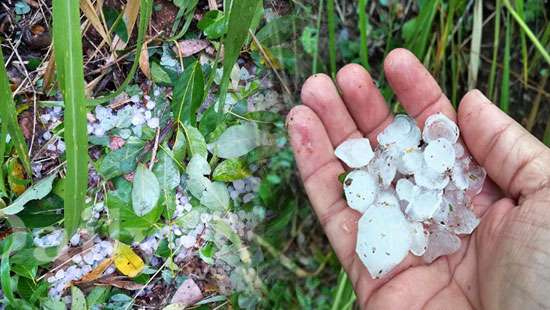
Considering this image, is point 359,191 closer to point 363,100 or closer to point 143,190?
point 363,100

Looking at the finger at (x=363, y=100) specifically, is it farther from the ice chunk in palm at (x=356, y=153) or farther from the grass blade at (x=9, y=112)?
the grass blade at (x=9, y=112)

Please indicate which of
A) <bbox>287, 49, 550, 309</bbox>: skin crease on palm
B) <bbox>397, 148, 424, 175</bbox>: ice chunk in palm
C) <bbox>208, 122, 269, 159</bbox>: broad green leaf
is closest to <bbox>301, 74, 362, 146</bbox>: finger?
<bbox>287, 49, 550, 309</bbox>: skin crease on palm

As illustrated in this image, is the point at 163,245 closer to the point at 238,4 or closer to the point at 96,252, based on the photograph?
the point at 96,252

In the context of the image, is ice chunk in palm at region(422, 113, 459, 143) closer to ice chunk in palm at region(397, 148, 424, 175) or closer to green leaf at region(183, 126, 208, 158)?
ice chunk in palm at region(397, 148, 424, 175)

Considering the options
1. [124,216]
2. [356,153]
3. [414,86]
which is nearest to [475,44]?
[414,86]

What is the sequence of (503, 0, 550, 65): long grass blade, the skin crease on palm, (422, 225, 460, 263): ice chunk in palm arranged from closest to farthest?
1. the skin crease on palm
2. (422, 225, 460, 263): ice chunk in palm
3. (503, 0, 550, 65): long grass blade

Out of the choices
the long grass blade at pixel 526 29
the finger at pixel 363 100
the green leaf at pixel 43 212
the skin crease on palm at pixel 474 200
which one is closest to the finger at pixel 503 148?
the skin crease on palm at pixel 474 200

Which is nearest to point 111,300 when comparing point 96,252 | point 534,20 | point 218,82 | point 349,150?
point 96,252
